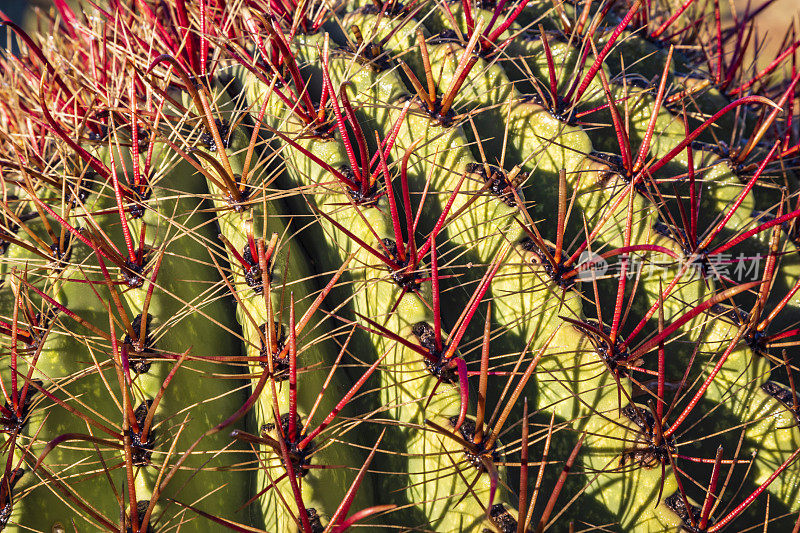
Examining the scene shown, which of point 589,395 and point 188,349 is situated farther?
point 589,395

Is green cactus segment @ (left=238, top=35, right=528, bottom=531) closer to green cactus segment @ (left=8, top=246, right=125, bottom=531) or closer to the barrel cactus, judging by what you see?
the barrel cactus

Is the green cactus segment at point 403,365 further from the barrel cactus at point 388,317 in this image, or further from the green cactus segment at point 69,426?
the green cactus segment at point 69,426

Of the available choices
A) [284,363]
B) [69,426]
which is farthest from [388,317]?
[69,426]

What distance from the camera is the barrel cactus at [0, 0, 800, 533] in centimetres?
107

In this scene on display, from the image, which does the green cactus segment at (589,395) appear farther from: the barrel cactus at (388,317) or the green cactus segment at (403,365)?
the green cactus segment at (403,365)

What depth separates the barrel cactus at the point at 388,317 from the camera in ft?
3.51

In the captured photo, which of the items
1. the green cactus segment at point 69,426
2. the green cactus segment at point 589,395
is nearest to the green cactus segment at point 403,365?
the green cactus segment at point 589,395

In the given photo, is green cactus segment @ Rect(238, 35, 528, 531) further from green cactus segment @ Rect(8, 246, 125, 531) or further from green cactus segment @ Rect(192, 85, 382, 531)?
green cactus segment @ Rect(8, 246, 125, 531)

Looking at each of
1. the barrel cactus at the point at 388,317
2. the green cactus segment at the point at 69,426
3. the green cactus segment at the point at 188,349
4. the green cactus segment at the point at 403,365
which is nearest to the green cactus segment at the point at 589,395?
the barrel cactus at the point at 388,317

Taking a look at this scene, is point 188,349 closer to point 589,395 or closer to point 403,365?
point 403,365

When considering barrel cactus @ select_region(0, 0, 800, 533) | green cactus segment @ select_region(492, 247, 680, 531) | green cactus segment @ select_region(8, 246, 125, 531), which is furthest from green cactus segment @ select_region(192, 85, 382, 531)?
green cactus segment @ select_region(492, 247, 680, 531)

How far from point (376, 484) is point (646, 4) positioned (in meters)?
1.53

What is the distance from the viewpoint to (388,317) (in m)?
1.17

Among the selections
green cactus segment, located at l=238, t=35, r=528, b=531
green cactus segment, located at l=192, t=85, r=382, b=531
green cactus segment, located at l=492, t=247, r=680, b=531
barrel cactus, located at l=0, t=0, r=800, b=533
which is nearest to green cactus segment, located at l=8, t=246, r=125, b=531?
barrel cactus, located at l=0, t=0, r=800, b=533
